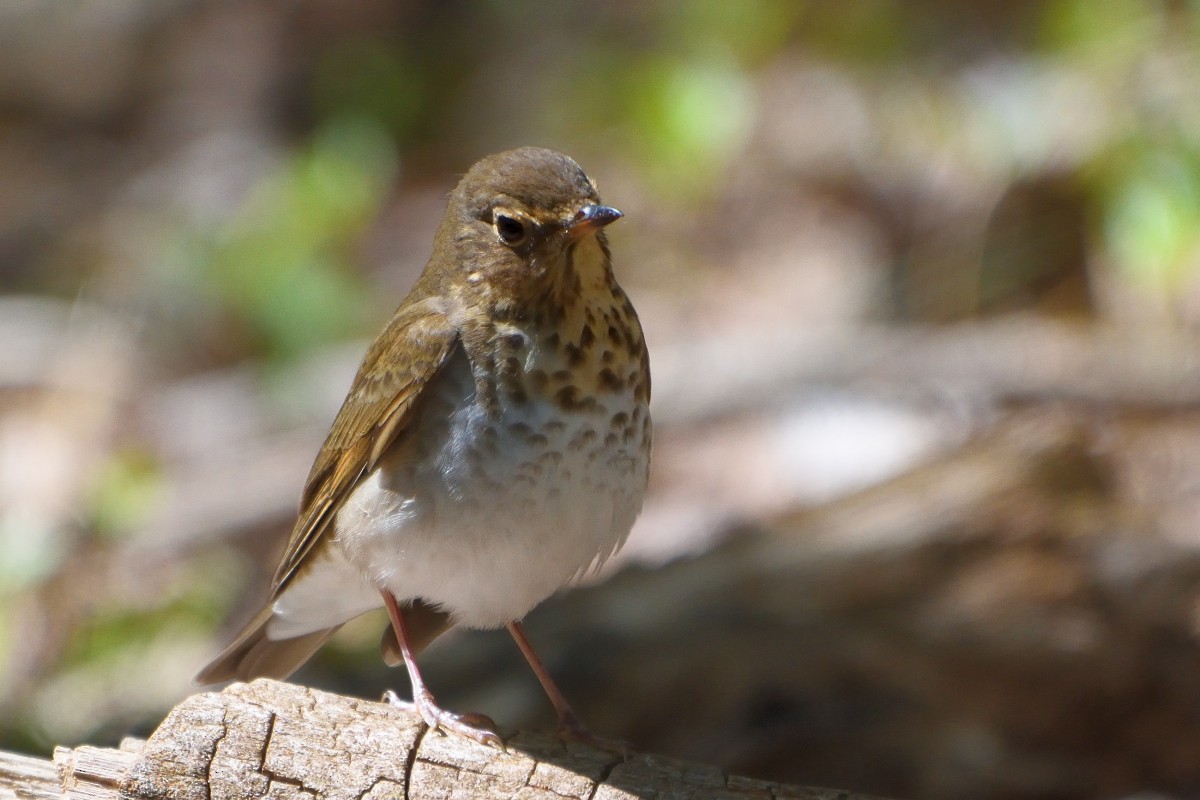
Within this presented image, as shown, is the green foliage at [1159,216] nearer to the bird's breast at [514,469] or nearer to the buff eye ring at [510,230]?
the bird's breast at [514,469]

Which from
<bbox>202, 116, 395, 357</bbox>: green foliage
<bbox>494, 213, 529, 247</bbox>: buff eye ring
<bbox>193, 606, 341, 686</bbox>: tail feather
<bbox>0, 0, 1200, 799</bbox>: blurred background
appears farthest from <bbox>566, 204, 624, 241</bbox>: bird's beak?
<bbox>202, 116, 395, 357</bbox>: green foliage

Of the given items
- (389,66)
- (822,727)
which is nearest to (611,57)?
(389,66)

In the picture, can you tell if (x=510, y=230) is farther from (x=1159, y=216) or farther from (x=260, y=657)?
(x=1159, y=216)

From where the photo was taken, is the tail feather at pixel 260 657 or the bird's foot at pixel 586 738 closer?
the bird's foot at pixel 586 738

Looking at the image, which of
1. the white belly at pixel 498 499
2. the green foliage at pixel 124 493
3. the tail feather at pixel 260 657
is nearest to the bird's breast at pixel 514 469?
the white belly at pixel 498 499

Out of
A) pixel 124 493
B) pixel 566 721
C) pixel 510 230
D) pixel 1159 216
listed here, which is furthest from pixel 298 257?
pixel 566 721

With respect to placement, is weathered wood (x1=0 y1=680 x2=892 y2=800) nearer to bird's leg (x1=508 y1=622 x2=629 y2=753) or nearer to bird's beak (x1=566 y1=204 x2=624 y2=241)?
bird's leg (x1=508 y1=622 x2=629 y2=753)
